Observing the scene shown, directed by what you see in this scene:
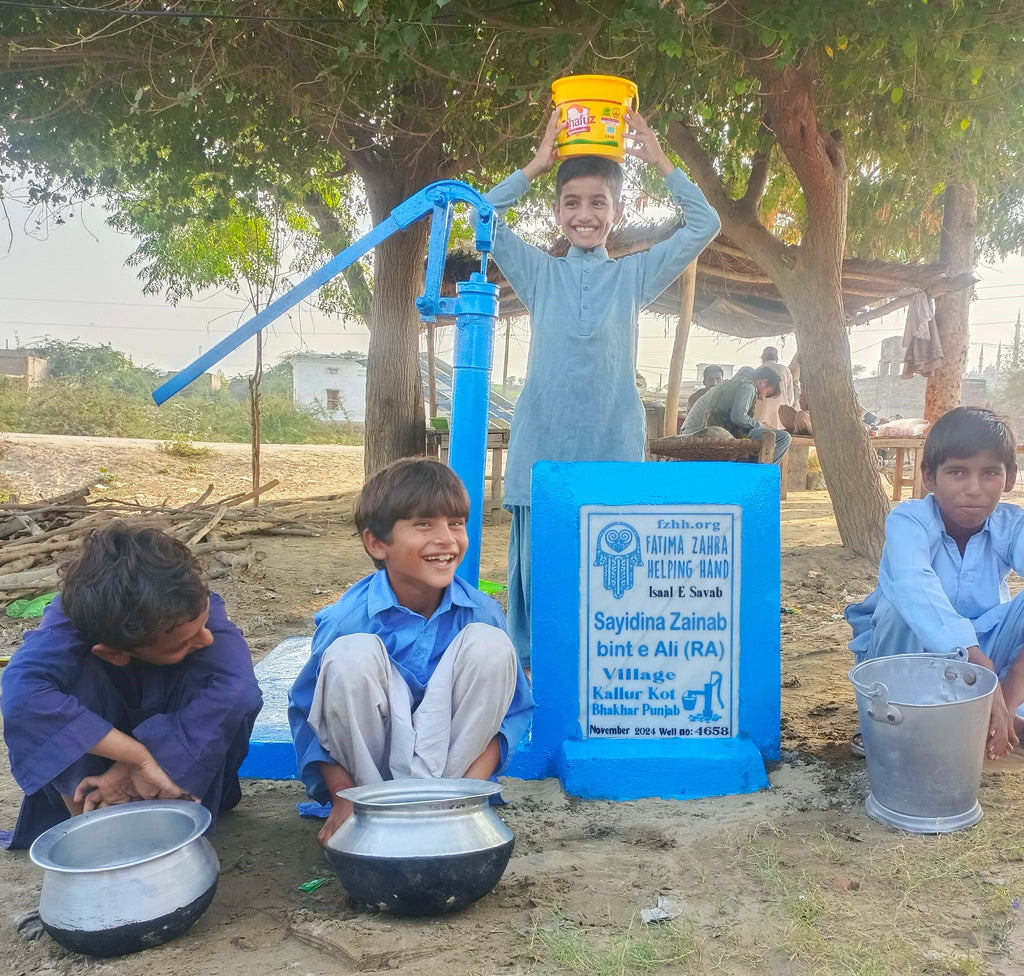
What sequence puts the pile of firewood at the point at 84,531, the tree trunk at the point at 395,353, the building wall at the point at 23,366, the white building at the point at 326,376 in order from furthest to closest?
1. the white building at the point at 326,376
2. the building wall at the point at 23,366
3. the tree trunk at the point at 395,353
4. the pile of firewood at the point at 84,531

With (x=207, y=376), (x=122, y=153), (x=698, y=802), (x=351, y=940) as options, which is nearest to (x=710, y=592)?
(x=698, y=802)

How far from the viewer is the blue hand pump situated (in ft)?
7.98

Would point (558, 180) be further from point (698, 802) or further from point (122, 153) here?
point (122, 153)

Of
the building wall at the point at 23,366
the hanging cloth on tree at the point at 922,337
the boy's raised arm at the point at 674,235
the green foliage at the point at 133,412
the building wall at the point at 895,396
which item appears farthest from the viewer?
the building wall at the point at 895,396

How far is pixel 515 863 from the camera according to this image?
193 cm

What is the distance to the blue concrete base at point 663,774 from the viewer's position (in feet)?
7.61

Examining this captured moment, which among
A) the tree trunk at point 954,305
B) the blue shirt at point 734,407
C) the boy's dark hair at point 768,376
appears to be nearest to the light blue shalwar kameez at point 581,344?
the blue shirt at point 734,407

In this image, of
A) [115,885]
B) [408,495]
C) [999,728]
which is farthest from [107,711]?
[999,728]

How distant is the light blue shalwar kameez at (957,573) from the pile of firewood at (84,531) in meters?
3.86

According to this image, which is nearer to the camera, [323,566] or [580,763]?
[580,763]

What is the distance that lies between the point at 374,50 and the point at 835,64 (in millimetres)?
2603

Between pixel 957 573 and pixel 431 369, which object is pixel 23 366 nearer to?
pixel 431 369

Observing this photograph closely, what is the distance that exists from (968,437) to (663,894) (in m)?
1.42

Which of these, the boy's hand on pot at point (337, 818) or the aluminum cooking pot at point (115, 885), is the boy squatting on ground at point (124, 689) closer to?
the aluminum cooking pot at point (115, 885)
